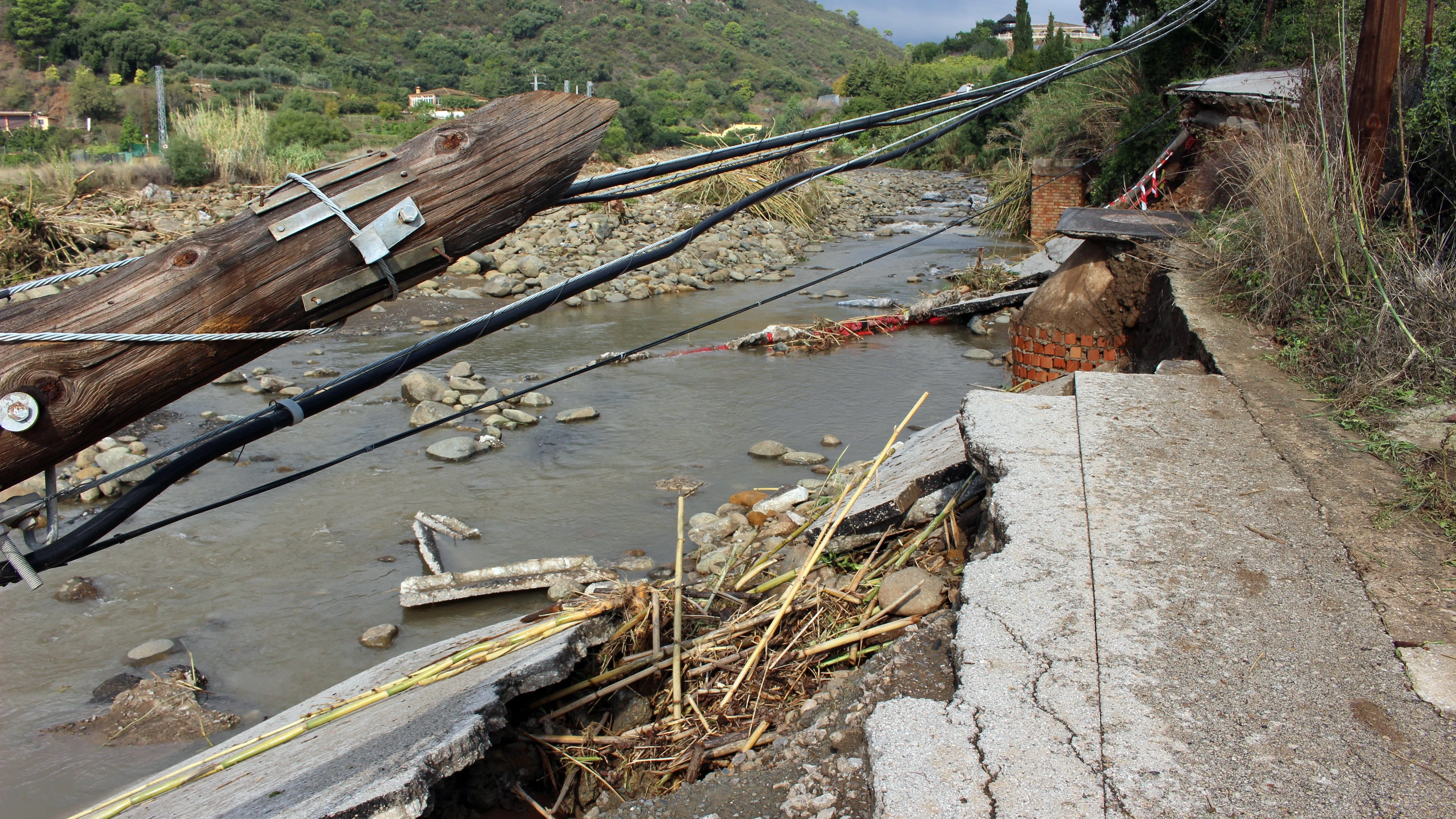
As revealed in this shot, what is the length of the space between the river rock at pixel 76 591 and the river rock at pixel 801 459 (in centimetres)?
387

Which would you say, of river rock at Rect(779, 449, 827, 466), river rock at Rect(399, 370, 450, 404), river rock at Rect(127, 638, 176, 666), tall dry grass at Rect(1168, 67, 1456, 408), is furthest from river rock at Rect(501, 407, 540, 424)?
tall dry grass at Rect(1168, 67, 1456, 408)

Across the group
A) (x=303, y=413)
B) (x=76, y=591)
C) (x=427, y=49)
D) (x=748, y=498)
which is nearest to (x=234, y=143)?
(x=76, y=591)

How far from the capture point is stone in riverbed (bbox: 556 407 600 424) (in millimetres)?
6887

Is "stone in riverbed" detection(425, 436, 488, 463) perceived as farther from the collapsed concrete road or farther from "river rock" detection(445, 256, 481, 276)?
"river rock" detection(445, 256, 481, 276)

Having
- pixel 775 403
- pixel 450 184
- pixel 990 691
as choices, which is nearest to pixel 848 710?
pixel 990 691

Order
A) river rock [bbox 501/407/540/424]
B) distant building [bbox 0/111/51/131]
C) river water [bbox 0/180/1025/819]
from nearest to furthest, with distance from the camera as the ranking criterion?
1. river water [bbox 0/180/1025/819]
2. river rock [bbox 501/407/540/424]
3. distant building [bbox 0/111/51/131]

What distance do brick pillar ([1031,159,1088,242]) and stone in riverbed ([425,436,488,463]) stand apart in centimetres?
965

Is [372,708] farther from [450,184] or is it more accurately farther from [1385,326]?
[1385,326]

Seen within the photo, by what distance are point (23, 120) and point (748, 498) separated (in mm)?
41578

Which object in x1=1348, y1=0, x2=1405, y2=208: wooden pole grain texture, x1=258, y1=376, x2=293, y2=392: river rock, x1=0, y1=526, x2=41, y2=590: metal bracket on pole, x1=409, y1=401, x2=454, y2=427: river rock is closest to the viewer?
x1=0, y1=526, x2=41, y2=590: metal bracket on pole

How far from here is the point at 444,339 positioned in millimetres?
2049

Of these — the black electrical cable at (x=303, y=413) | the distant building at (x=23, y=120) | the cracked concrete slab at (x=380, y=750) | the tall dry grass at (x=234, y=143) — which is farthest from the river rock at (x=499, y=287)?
the distant building at (x=23, y=120)

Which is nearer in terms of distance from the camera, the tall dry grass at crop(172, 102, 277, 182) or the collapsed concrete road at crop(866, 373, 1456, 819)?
the collapsed concrete road at crop(866, 373, 1456, 819)

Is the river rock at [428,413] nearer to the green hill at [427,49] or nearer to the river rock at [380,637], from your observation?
the river rock at [380,637]
